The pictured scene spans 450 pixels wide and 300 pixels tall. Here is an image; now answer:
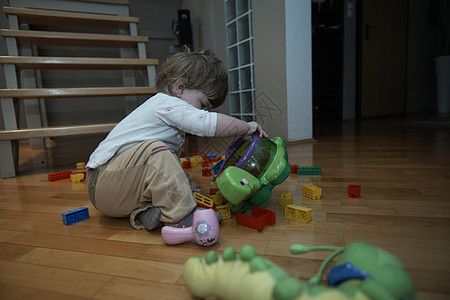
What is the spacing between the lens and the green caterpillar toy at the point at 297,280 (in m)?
0.29

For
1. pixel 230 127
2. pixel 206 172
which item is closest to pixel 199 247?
pixel 230 127

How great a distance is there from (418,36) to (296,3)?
9.35 ft

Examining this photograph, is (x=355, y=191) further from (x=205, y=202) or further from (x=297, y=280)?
(x=297, y=280)

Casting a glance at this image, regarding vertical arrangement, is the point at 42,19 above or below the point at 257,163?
above

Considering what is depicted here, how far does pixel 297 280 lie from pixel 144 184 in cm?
44

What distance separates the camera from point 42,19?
176 cm

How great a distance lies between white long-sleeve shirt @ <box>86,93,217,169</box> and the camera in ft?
2.29

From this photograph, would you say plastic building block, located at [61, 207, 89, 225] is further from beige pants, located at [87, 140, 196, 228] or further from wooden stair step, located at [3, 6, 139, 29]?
wooden stair step, located at [3, 6, 139, 29]

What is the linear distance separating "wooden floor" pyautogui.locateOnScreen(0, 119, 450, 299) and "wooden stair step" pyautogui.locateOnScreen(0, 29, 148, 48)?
3.23ft

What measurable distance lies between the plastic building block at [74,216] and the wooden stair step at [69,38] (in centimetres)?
129

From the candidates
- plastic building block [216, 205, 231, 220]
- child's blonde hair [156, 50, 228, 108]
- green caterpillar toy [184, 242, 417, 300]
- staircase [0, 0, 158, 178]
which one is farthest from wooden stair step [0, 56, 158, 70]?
green caterpillar toy [184, 242, 417, 300]

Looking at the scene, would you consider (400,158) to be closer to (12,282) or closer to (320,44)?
(12,282)

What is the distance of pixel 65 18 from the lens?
5.78 feet

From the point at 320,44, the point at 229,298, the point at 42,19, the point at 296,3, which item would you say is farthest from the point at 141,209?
the point at 320,44
